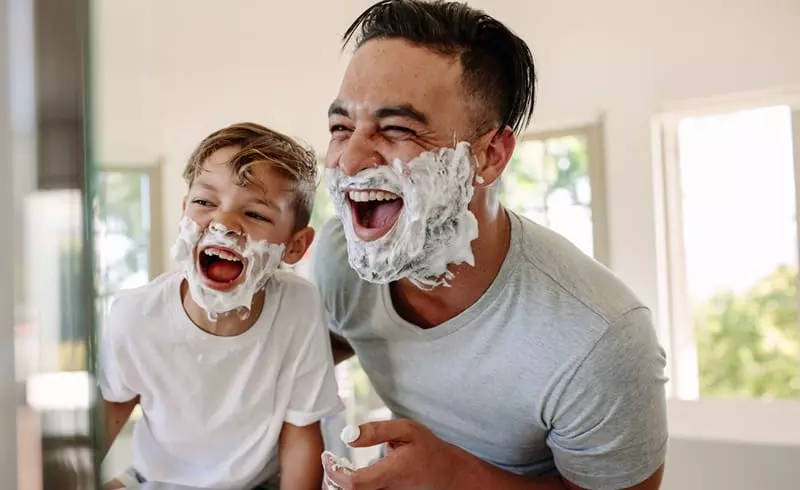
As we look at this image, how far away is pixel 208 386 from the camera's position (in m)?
0.60

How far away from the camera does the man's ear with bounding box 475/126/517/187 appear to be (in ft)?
1.95

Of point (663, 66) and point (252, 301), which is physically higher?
point (663, 66)

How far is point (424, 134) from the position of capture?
1.86ft

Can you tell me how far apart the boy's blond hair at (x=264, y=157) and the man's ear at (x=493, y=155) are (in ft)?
0.47

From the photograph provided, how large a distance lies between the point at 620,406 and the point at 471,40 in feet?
1.10

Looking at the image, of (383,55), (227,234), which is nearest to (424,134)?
(383,55)

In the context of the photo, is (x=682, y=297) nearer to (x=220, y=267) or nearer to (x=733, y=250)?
(x=733, y=250)

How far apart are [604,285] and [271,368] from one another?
11.9 inches

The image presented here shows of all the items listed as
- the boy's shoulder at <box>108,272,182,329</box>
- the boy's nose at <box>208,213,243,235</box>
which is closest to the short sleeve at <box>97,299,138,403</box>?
the boy's shoulder at <box>108,272,182,329</box>

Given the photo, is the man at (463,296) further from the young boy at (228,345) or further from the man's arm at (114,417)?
the man's arm at (114,417)

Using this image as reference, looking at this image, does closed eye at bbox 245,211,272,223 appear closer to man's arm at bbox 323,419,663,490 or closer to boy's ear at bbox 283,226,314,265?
boy's ear at bbox 283,226,314,265

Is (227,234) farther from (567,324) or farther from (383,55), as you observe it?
(567,324)

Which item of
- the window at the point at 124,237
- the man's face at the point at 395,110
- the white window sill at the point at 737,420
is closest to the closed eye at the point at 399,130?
the man's face at the point at 395,110

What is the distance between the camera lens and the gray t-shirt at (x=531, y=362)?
A: 62 centimetres
